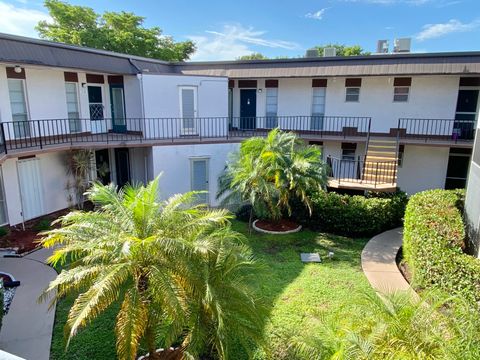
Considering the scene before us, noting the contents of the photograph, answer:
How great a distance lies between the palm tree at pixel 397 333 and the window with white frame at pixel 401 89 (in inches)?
517

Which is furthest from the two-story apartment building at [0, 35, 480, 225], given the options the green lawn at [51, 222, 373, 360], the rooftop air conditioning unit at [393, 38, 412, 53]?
the rooftop air conditioning unit at [393, 38, 412, 53]

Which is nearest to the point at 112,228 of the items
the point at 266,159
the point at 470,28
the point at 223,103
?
the point at 266,159

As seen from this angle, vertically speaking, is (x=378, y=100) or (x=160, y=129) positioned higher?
(x=378, y=100)

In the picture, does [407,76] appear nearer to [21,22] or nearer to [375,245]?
[375,245]

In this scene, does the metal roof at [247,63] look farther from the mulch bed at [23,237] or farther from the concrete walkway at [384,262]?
the concrete walkway at [384,262]

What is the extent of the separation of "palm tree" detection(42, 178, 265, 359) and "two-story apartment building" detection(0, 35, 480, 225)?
816 cm

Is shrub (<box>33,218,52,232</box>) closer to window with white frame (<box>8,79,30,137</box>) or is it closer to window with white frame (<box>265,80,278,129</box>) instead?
window with white frame (<box>8,79,30,137</box>)

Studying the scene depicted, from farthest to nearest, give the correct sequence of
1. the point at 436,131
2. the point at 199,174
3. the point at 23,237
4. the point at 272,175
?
the point at 436,131
the point at 199,174
the point at 272,175
the point at 23,237

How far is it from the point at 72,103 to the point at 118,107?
84.8 inches

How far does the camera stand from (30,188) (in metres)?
12.1

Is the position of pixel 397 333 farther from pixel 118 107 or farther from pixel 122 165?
pixel 118 107

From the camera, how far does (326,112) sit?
16953mm

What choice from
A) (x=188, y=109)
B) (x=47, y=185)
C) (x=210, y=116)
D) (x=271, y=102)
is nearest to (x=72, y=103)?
(x=47, y=185)

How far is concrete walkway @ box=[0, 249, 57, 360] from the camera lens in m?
5.90
